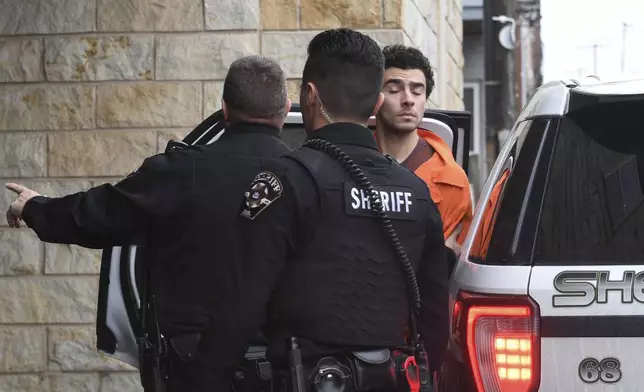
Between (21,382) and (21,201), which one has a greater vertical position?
(21,201)

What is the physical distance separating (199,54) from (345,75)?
366cm

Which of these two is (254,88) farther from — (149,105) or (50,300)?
(50,300)

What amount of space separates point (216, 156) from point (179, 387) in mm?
665

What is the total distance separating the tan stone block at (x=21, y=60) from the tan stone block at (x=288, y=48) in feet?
4.41

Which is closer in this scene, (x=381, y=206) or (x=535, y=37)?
(x=381, y=206)

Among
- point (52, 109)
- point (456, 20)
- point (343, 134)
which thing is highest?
point (456, 20)

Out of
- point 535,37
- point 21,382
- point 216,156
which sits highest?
point 535,37

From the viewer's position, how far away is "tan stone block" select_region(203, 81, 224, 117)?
6805mm

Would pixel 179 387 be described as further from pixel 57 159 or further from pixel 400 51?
pixel 57 159

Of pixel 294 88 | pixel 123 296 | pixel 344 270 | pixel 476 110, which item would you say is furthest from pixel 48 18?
pixel 476 110

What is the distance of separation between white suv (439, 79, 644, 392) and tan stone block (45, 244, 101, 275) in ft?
12.9

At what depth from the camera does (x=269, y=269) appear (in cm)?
306

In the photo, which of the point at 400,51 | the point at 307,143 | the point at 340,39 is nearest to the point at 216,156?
the point at 307,143

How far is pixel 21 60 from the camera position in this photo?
684 centimetres
